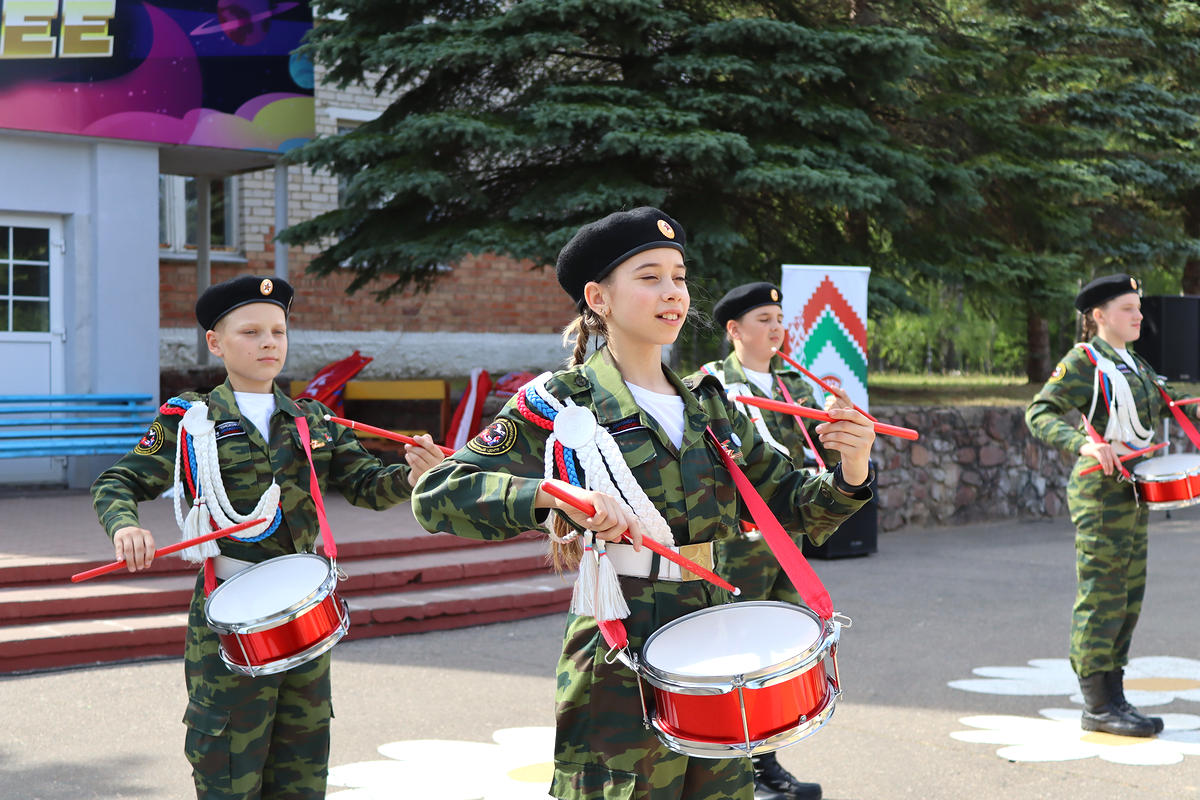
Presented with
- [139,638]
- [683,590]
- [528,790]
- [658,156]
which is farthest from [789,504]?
[658,156]

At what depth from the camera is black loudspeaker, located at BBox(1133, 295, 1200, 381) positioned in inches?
605

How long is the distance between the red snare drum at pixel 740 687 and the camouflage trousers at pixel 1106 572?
3449mm

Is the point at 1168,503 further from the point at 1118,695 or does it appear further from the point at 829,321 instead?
the point at 829,321

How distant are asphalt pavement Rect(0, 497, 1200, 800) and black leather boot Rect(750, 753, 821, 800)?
97 mm

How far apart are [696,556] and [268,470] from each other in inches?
61.6

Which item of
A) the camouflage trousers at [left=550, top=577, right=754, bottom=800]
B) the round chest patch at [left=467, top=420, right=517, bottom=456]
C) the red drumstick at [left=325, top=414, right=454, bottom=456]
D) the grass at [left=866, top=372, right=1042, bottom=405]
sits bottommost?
the camouflage trousers at [left=550, top=577, right=754, bottom=800]

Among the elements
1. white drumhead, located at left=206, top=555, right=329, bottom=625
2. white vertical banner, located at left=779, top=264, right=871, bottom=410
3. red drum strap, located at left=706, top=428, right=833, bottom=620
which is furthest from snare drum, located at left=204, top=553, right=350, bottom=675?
white vertical banner, located at left=779, top=264, right=871, bottom=410

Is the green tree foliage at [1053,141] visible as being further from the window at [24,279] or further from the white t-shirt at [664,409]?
the white t-shirt at [664,409]

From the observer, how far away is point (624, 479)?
2.80 m

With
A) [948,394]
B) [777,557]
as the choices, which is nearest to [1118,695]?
[777,557]

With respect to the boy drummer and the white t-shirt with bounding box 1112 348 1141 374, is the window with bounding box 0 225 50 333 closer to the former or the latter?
the boy drummer

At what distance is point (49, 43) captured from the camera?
38.6 feet

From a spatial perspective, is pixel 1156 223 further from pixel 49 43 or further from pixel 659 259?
pixel 659 259

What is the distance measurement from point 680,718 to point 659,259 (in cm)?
98
